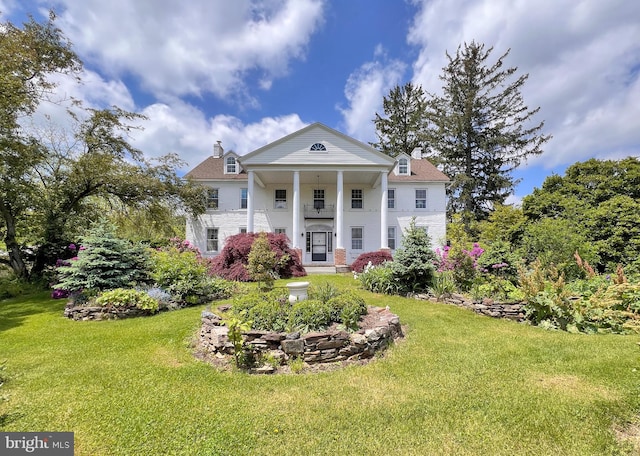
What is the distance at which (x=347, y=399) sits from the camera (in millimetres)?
3266

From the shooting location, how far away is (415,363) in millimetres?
4199

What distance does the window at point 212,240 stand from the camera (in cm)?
1822

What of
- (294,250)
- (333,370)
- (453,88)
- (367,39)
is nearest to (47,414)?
(333,370)

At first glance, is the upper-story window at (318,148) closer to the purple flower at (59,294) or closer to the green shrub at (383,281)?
the green shrub at (383,281)

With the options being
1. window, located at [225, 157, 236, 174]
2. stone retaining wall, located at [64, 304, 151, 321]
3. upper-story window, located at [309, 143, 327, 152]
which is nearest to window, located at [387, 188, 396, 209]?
upper-story window, located at [309, 143, 327, 152]

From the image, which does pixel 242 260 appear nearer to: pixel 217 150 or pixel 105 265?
pixel 105 265

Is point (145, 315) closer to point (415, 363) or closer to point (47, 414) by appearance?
point (47, 414)

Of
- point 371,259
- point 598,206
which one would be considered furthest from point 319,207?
point 598,206

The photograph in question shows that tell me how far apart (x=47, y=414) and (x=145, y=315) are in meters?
4.18

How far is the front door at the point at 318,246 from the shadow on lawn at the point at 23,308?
40.9 feet

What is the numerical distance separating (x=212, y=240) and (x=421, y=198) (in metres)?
14.1

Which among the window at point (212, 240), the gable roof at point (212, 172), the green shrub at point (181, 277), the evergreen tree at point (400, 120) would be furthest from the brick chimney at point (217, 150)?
the evergreen tree at point (400, 120)

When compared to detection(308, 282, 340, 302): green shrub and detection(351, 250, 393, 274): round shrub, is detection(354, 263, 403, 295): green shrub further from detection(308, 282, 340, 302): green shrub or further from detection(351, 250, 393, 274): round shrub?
detection(351, 250, 393, 274): round shrub

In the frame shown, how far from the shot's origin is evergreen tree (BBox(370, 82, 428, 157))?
96.8 ft
